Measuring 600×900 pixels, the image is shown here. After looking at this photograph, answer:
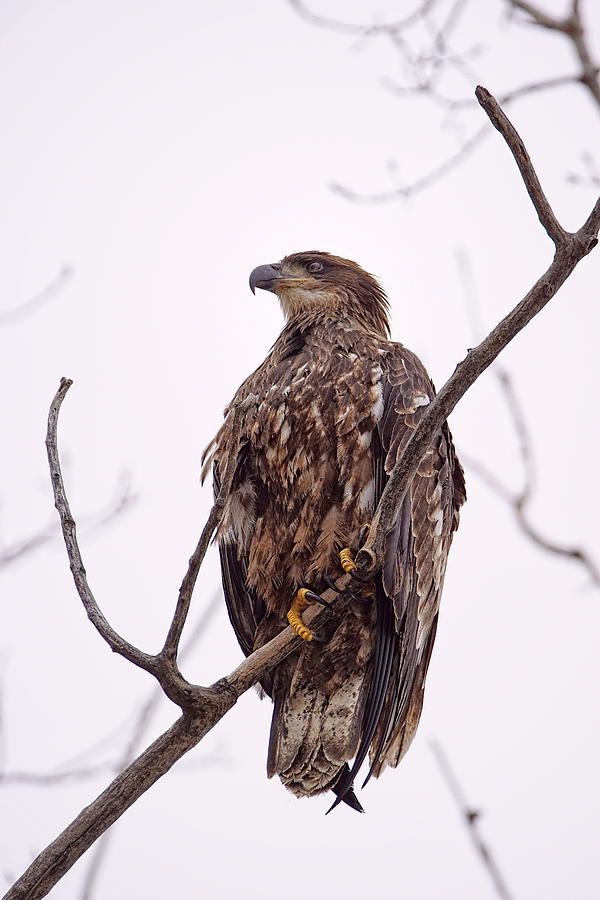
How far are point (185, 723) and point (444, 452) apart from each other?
76.5 inches

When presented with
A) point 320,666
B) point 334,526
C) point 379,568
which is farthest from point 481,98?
point 320,666

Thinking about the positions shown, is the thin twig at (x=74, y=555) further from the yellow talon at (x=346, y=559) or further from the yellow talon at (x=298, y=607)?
the yellow talon at (x=346, y=559)

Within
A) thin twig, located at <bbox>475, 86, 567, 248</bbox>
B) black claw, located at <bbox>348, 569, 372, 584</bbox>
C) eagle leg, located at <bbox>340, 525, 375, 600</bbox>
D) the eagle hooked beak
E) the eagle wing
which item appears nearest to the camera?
thin twig, located at <bbox>475, 86, 567, 248</bbox>

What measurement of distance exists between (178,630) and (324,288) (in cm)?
297

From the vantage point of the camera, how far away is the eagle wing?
4090mm

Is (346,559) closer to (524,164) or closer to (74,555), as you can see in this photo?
(74,555)

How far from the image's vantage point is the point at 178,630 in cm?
284

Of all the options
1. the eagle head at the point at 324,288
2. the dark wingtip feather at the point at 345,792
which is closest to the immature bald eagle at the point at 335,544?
the dark wingtip feather at the point at 345,792

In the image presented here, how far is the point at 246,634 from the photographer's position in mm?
4629

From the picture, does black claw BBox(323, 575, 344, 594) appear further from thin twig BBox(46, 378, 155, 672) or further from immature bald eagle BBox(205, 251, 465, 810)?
thin twig BBox(46, 378, 155, 672)

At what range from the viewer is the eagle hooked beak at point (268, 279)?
5.46 meters

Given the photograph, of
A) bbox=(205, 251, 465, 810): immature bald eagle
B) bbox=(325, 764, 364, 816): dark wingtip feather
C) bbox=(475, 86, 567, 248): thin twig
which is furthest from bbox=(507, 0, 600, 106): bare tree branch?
bbox=(325, 764, 364, 816): dark wingtip feather

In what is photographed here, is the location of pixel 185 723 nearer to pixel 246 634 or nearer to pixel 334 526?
pixel 334 526

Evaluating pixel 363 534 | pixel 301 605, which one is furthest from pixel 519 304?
pixel 301 605
